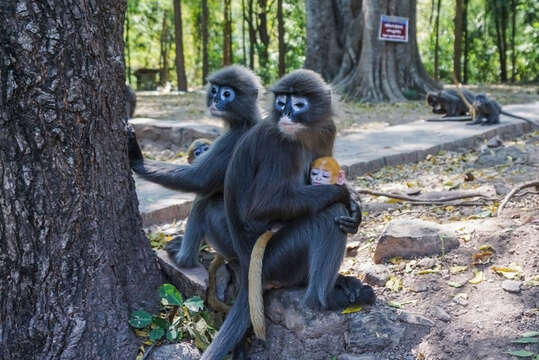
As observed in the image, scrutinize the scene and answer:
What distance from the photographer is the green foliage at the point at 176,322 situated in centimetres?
307

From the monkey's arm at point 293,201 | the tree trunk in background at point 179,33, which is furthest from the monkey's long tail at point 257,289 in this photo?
the tree trunk in background at point 179,33

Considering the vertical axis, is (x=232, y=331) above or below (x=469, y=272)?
below

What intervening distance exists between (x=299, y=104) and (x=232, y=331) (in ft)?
3.69

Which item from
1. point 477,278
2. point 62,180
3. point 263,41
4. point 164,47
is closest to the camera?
point 62,180

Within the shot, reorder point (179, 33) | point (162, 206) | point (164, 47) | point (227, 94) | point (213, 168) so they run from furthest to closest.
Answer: point (164, 47) < point (179, 33) < point (162, 206) < point (227, 94) < point (213, 168)

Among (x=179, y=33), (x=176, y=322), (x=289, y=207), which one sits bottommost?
(x=176, y=322)

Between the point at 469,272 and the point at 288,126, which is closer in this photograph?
the point at 288,126

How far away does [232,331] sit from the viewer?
2.81 m

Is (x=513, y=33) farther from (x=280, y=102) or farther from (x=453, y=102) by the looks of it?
(x=280, y=102)

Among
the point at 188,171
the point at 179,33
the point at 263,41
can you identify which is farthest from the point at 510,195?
the point at 263,41

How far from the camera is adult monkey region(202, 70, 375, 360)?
2.85 m

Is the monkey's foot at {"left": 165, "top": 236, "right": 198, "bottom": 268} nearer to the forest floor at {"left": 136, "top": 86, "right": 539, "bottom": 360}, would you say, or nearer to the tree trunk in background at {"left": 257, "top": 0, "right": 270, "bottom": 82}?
the forest floor at {"left": 136, "top": 86, "right": 539, "bottom": 360}

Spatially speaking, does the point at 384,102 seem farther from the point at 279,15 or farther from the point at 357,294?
the point at 357,294

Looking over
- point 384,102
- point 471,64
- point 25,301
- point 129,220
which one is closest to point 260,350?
point 129,220
